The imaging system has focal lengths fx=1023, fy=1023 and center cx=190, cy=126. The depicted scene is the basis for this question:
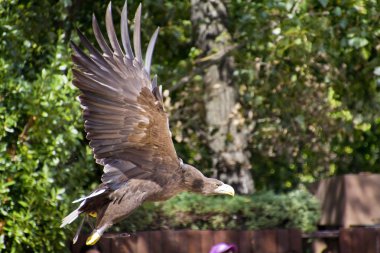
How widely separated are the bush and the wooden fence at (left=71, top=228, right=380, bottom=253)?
362 millimetres

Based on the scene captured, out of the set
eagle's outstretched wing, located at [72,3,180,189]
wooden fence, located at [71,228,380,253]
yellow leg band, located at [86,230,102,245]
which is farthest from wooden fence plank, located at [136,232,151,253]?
eagle's outstretched wing, located at [72,3,180,189]

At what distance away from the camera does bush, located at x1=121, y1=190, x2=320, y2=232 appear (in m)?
9.91

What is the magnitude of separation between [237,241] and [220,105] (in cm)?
228

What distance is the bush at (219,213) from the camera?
390 inches

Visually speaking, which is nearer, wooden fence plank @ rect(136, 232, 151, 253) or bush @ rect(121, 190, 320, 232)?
wooden fence plank @ rect(136, 232, 151, 253)

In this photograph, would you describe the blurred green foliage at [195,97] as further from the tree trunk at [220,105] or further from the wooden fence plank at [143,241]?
the wooden fence plank at [143,241]

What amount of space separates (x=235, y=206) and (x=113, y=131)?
2.97 metres

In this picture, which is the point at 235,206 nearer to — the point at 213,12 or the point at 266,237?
the point at 266,237

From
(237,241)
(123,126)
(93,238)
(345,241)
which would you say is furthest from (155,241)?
(123,126)

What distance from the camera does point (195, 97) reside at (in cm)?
1162

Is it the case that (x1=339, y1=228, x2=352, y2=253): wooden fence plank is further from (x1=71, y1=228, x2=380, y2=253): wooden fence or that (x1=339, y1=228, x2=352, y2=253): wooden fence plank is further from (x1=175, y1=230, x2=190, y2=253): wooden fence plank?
(x1=175, y1=230, x2=190, y2=253): wooden fence plank

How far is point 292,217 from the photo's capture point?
34.4ft

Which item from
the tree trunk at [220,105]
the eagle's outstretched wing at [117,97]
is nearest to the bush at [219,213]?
the tree trunk at [220,105]

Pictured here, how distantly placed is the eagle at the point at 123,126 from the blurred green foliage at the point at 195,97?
1289 mm
